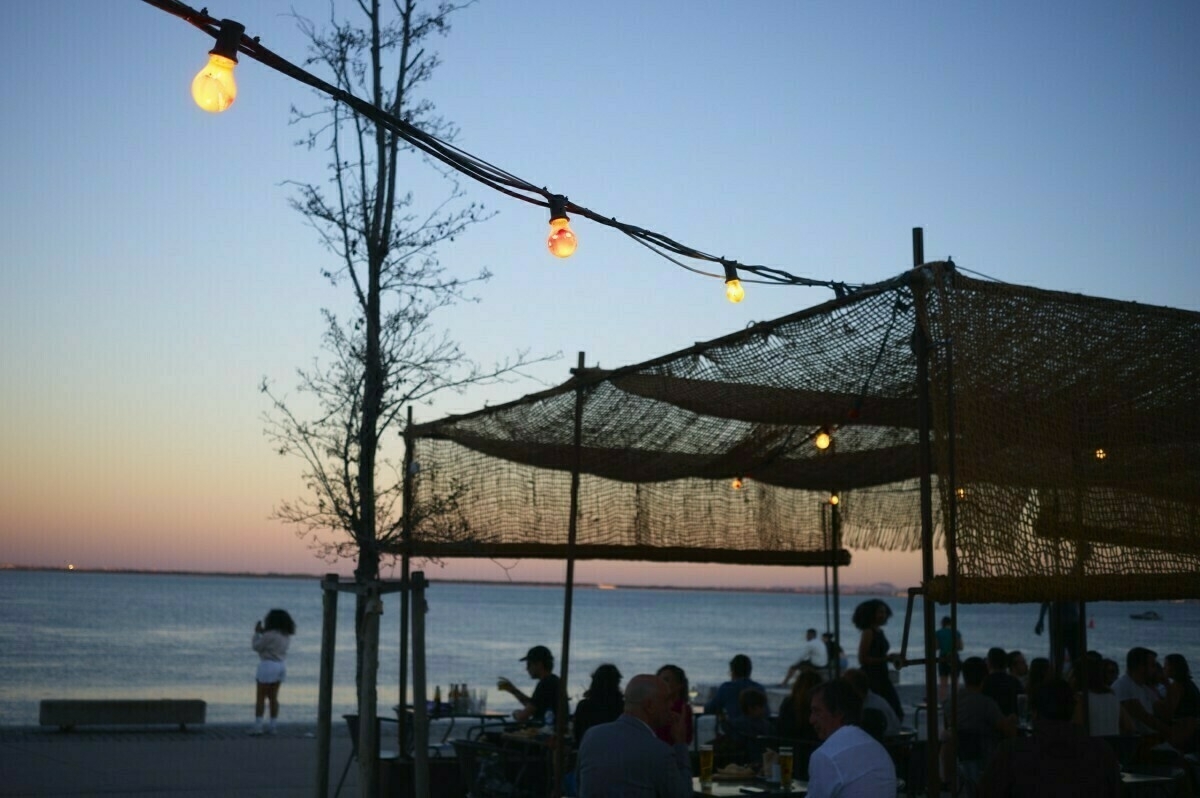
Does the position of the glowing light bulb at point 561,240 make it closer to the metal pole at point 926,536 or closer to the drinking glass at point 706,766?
the metal pole at point 926,536

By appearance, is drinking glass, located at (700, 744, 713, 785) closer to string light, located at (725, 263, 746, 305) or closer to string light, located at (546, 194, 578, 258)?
string light, located at (725, 263, 746, 305)

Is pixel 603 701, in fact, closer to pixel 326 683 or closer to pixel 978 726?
pixel 326 683

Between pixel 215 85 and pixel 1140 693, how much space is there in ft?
27.5

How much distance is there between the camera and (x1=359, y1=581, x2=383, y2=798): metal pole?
7039mm

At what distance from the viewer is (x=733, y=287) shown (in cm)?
634

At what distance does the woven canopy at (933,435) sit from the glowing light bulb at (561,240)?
31.0 inches

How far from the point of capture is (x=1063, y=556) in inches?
182

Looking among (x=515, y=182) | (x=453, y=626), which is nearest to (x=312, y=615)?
(x=453, y=626)

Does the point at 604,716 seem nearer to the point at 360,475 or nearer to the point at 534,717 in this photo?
the point at 534,717

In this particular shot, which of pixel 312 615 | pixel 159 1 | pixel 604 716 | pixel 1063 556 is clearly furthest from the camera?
pixel 312 615

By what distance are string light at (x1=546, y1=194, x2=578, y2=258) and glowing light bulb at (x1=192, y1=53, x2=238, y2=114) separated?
172cm

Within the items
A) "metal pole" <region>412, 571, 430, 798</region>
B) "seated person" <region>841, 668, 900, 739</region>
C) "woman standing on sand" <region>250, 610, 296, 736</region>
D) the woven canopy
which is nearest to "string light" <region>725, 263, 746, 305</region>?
the woven canopy

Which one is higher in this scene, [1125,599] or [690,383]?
[690,383]

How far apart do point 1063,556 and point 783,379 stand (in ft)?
5.56
